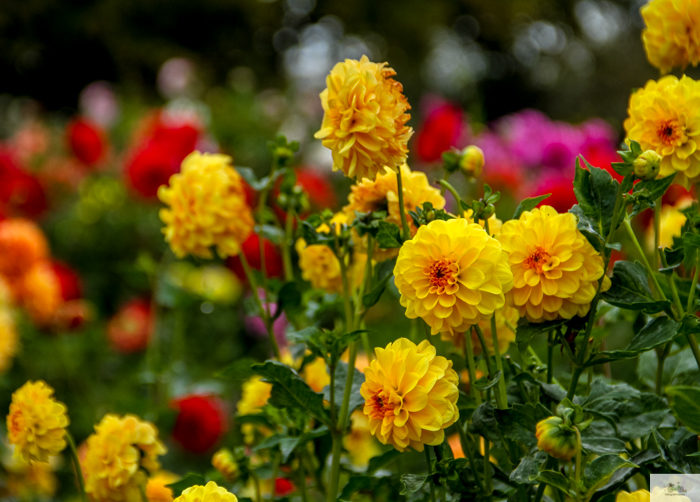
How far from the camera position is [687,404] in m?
0.45

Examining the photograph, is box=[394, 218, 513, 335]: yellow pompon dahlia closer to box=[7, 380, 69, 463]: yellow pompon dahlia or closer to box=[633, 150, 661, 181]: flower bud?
box=[633, 150, 661, 181]: flower bud

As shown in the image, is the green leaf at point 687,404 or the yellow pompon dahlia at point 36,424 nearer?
the green leaf at point 687,404

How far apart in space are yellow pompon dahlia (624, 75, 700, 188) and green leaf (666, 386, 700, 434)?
0.19 m

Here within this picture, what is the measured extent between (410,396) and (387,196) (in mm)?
196

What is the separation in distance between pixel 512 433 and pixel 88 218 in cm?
212

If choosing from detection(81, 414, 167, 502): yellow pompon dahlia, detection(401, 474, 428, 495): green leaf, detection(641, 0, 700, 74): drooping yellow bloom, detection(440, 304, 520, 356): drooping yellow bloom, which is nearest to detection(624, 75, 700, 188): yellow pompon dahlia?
detection(641, 0, 700, 74): drooping yellow bloom

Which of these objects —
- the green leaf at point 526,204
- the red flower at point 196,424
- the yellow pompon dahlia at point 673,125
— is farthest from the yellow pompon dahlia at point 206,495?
the red flower at point 196,424

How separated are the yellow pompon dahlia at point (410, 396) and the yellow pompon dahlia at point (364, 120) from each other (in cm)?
15

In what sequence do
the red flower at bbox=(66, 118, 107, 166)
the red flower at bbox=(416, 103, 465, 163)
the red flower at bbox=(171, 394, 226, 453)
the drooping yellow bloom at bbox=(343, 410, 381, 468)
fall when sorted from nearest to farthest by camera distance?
the drooping yellow bloom at bbox=(343, 410, 381, 468) < the red flower at bbox=(171, 394, 226, 453) < the red flower at bbox=(416, 103, 465, 163) < the red flower at bbox=(66, 118, 107, 166)

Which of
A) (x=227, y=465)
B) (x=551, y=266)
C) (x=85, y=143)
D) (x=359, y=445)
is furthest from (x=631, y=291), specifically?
(x=85, y=143)

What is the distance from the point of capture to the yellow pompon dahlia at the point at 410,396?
452mm

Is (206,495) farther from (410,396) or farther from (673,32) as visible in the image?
(673,32)

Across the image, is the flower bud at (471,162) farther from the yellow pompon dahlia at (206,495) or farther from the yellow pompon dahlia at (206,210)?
the yellow pompon dahlia at (206,495)

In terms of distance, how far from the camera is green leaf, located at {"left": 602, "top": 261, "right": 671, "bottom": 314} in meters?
0.48
